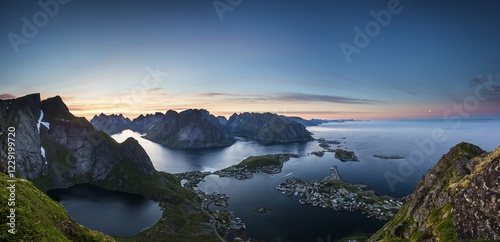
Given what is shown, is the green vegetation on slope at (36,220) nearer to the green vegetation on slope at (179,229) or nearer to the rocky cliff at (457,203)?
the rocky cliff at (457,203)

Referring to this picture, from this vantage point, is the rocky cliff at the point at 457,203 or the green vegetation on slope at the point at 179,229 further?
the green vegetation on slope at the point at 179,229

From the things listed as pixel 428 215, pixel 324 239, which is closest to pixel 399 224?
pixel 428 215

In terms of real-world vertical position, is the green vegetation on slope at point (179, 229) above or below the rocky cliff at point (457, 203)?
below

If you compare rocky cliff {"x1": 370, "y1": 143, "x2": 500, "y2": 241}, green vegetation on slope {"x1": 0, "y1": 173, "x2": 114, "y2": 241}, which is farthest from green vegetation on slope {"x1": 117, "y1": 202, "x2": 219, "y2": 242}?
green vegetation on slope {"x1": 0, "y1": 173, "x2": 114, "y2": 241}

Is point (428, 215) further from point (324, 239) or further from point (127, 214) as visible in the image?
point (127, 214)

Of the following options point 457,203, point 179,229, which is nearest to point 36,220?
point 457,203

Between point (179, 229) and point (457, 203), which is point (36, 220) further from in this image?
point (179, 229)

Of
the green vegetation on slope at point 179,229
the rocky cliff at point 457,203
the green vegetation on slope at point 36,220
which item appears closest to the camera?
the green vegetation on slope at point 36,220

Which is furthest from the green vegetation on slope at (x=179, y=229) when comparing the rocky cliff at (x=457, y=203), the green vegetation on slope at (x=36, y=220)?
the green vegetation on slope at (x=36, y=220)
